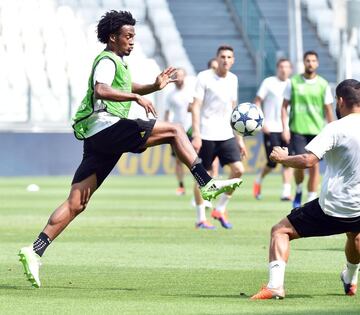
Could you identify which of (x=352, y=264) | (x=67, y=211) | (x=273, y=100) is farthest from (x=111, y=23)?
(x=273, y=100)

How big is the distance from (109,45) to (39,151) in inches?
908

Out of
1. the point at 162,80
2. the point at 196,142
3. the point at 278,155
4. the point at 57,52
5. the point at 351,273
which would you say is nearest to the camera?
the point at 278,155

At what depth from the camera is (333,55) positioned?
44.5 metres

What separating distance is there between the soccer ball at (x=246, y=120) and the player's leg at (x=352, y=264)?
10.5ft

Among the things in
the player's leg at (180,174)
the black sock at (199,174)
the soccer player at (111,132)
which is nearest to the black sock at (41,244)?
the soccer player at (111,132)

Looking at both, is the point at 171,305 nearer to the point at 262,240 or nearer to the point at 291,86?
the point at 262,240

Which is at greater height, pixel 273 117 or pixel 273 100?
pixel 273 100

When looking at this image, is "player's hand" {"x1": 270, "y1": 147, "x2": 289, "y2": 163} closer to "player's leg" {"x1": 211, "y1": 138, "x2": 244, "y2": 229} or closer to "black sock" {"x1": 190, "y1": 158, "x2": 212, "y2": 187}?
"black sock" {"x1": 190, "y1": 158, "x2": 212, "y2": 187}

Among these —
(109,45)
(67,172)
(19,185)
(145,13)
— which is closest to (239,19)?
(145,13)

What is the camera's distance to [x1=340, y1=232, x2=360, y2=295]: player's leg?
409 inches

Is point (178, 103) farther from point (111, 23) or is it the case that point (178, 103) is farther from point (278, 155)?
point (278, 155)

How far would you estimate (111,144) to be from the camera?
37.2ft

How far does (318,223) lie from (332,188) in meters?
0.30

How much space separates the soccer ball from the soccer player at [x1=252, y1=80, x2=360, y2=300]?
328 cm
